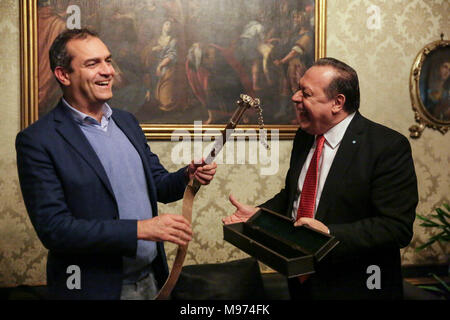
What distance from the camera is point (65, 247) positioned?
1841 millimetres

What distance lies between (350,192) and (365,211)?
13 cm

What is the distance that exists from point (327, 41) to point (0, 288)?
11.6ft

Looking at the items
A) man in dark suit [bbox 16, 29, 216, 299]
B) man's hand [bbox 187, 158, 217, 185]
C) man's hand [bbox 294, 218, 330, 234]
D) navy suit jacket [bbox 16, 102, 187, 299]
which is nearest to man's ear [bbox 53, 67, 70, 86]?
man in dark suit [bbox 16, 29, 216, 299]

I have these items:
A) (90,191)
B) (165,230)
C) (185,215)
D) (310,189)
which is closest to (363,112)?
(310,189)

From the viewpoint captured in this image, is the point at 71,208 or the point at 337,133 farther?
the point at 337,133

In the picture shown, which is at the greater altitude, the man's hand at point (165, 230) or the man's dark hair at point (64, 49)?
the man's dark hair at point (64, 49)

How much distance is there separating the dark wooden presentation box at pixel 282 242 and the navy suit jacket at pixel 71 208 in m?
0.53

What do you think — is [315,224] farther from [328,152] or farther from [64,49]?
[64,49]

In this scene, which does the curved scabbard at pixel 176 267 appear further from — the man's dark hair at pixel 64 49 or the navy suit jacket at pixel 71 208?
the man's dark hair at pixel 64 49

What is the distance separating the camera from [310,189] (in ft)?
7.67

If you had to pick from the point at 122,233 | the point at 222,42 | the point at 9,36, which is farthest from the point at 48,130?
the point at 222,42

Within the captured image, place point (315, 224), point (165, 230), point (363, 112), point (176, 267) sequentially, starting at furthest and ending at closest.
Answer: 1. point (363, 112)
2. point (176, 267)
3. point (315, 224)
4. point (165, 230)

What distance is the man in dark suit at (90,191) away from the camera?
1854 mm

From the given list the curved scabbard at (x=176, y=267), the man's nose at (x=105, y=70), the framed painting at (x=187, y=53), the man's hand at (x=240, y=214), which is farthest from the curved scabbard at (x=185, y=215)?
the framed painting at (x=187, y=53)
